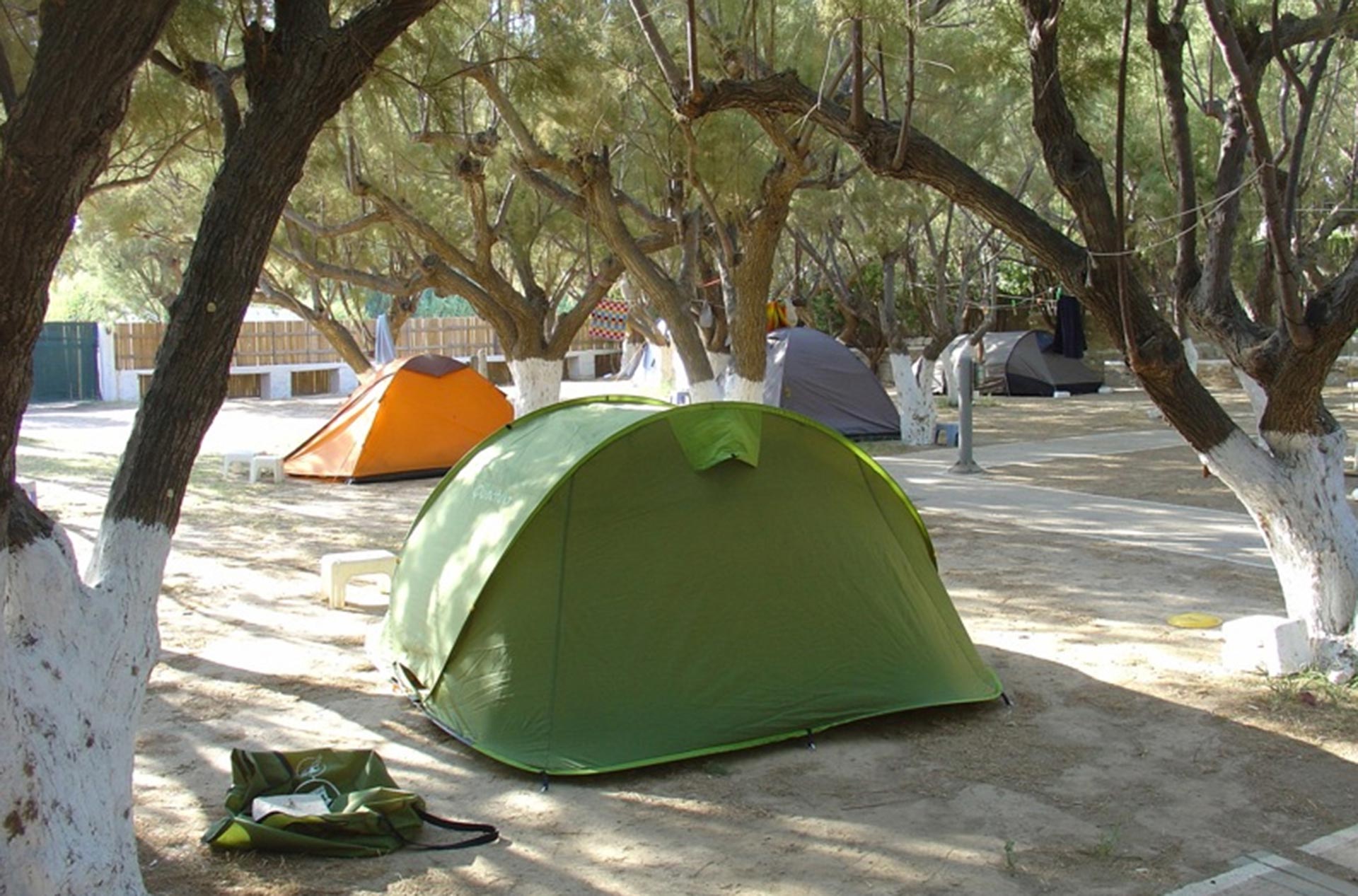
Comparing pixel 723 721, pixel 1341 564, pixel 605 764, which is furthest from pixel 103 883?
pixel 1341 564

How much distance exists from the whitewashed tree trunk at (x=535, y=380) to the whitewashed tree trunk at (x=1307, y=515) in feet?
28.6

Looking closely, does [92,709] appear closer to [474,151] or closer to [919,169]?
[919,169]

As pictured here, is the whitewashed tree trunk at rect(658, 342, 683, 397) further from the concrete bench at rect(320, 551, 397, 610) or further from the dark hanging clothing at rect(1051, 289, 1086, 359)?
the concrete bench at rect(320, 551, 397, 610)

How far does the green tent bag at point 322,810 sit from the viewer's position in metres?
4.23

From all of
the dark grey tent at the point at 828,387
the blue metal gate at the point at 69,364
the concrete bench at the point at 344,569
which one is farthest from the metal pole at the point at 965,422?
the blue metal gate at the point at 69,364

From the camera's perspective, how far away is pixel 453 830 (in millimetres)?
4441

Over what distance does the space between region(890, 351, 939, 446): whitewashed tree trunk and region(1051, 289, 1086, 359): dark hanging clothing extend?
10207 mm

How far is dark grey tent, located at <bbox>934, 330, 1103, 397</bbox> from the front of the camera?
26.7 m

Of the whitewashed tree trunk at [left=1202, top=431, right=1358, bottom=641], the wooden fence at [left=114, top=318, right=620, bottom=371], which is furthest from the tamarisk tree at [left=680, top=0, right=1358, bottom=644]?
the wooden fence at [left=114, top=318, right=620, bottom=371]

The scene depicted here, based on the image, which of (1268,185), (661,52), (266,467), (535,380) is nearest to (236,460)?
(266,467)

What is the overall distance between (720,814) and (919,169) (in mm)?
3228

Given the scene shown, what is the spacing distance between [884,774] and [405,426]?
1019cm

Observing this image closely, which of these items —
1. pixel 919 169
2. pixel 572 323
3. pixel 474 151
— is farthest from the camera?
pixel 572 323

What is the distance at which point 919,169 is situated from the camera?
6262 mm
